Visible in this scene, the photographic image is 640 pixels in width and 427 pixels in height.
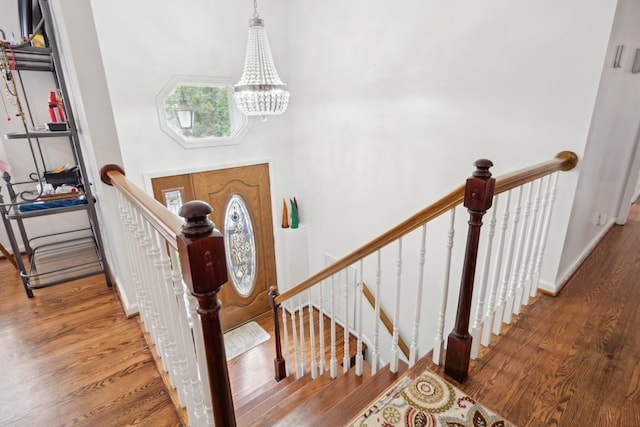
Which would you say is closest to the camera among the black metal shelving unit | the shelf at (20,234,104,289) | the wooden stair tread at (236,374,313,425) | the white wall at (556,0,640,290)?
the white wall at (556,0,640,290)

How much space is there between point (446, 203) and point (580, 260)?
6.30ft

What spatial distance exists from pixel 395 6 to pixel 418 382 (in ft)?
9.70

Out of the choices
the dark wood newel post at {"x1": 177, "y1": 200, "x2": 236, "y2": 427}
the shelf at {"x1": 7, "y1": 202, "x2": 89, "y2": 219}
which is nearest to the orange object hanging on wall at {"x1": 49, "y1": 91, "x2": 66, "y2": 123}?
the shelf at {"x1": 7, "y1": 202, "x2": 89, "y2": 219}

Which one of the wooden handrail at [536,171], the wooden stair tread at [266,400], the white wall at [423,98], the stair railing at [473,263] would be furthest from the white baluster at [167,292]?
the white wall at [423,98]

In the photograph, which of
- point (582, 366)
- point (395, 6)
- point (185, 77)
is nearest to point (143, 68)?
point (185, 77)

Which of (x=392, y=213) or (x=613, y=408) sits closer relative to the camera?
(x=613, y=408)

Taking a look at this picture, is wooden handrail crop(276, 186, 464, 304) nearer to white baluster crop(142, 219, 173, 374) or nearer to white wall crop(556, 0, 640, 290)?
white baluster crop(142, 219, 173, 374)

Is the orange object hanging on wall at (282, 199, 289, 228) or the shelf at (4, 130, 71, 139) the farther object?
the orange object hanging on wall at (282, 199, 289, 228)

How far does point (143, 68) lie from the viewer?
3.12 m

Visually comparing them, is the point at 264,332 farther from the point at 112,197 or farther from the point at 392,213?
the point at 112,197

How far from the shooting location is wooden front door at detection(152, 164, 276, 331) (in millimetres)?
3836

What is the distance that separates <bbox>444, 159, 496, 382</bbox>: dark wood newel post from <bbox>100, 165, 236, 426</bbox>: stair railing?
1035 mm

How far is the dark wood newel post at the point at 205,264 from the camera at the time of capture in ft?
2.32

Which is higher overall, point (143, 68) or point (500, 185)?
point (143, 68)
